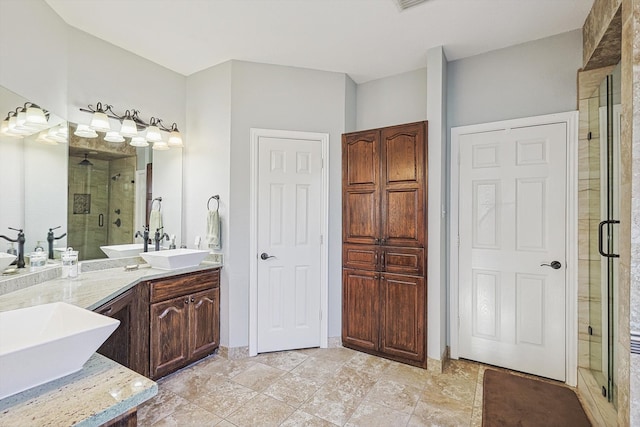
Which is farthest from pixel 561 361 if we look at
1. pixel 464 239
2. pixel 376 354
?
pixel 376 354

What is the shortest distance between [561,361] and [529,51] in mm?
2522

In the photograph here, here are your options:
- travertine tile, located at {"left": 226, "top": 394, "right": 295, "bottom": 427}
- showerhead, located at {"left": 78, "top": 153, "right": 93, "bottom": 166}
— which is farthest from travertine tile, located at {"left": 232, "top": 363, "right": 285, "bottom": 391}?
showerhead, located at {"left": 78, "top": 153, "right": 93, "bottom": 166}

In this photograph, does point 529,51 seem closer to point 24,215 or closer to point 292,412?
point 292,412

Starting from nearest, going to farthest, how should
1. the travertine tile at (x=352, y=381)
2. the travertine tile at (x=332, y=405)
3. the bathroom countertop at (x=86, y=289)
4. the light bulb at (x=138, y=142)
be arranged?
the bathroom countertop at (x=86, y=289), the travertine tile at (x=332, y=405), the travertine tile at (x=352, y=381), the light bulb at (x=138, y=142)

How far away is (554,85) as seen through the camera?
2.55 meters

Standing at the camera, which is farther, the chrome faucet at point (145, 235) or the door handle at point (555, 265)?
the chrome faucet at point (145, 235)

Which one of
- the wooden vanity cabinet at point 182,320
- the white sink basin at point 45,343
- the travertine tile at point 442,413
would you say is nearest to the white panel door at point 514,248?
the travertine tile at point 442,413

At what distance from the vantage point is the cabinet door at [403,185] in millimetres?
2752

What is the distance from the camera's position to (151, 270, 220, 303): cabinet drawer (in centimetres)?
244

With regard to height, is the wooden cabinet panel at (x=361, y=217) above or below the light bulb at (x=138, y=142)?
below

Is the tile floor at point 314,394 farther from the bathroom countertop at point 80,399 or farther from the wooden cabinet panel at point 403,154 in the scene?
the wooden cabinet panel at point 403,154

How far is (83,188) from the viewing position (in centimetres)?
251

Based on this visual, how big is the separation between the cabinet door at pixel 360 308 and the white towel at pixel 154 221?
187cm

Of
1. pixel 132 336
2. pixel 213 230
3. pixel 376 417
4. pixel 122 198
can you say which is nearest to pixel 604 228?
pixel 376 417
